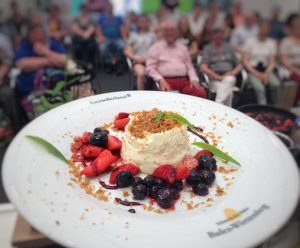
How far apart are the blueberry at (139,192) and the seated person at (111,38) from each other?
0.46 metres

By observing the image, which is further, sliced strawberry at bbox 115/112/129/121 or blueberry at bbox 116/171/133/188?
sliced strawberry at bbox 115/112/129/121

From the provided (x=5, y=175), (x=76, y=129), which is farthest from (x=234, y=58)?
(x=5, y=175)

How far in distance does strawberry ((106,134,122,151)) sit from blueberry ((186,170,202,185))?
27 centimetres

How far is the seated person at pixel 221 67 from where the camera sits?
1.05 metres

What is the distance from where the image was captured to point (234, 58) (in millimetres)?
1331

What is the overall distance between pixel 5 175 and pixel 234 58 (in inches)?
41.1

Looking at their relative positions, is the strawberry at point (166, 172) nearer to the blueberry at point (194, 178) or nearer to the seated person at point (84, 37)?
the blueberry at point (194, 178)

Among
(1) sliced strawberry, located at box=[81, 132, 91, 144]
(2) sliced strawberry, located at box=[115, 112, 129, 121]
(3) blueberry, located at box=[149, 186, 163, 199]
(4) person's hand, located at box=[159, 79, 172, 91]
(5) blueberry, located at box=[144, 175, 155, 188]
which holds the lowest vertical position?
(3) blueberry, located at box=[149, 186, 163, 199]

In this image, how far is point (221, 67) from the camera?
3.85ft

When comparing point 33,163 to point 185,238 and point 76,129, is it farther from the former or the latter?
point 185,238

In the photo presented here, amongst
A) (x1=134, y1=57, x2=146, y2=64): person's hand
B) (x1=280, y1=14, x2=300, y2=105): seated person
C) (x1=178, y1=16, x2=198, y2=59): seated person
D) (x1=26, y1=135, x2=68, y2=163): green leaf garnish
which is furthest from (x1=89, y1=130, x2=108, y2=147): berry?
(x1=280, y1=14, x2=300, y2=105): seated person

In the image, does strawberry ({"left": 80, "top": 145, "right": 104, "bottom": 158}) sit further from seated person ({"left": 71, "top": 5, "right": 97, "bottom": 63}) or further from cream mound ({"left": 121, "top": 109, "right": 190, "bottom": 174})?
seated person ({"left": 71, "top": 5, "right": 97, "bottom": 63})

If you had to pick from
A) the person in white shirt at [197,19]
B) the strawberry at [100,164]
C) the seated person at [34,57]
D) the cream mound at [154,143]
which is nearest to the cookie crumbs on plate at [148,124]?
the cream mound at [154,143]

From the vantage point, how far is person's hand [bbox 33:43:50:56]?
125 cm
